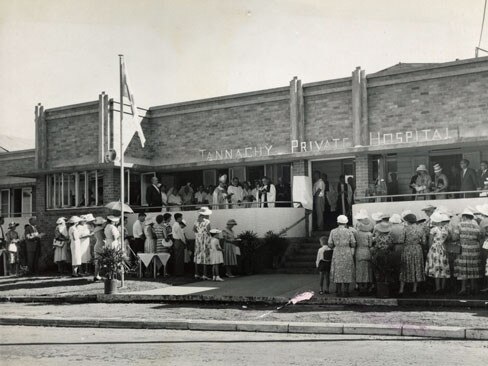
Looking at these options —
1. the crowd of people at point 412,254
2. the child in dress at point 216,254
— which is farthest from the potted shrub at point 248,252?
the crowd of people at point 412,254

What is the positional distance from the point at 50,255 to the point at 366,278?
12.0 metres

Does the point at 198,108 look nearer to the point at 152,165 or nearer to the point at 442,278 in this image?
the point at 152,165

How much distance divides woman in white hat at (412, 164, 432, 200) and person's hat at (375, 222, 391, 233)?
4179 mm

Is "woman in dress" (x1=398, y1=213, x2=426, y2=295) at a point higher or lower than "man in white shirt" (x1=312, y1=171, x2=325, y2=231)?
lower

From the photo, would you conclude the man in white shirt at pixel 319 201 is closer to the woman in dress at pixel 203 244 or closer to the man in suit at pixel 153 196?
the woman in dress at pixel 203 244

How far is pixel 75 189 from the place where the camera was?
73.0 feet

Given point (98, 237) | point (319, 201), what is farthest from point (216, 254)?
point (319, 201)

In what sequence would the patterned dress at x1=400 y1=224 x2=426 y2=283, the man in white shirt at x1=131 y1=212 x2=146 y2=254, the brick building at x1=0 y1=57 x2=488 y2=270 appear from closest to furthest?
1. the patterned dress at x1=400 y1=224 x2=426 y2=283
2. the brick building at x1=0 y1=57 x2=488 y2=270
3. the man in white shirt at x1=131 y1=212 x2=146 y2=254

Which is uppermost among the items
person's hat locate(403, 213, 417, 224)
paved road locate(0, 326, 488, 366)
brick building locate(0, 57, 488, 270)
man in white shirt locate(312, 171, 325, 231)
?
brick building locate(0, 57, 488, 270)

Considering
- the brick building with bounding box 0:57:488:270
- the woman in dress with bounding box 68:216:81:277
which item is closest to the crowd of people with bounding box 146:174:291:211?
the brick building with bounding box 0:57:488:270

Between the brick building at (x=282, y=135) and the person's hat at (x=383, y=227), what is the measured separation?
16.4 ft

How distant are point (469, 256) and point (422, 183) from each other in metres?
4.99

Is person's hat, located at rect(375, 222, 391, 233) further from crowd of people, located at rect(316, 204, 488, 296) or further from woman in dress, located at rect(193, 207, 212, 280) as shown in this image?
woman in dress, located at rect(193, 207, 212, 280)

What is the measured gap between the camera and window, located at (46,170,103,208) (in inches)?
854
